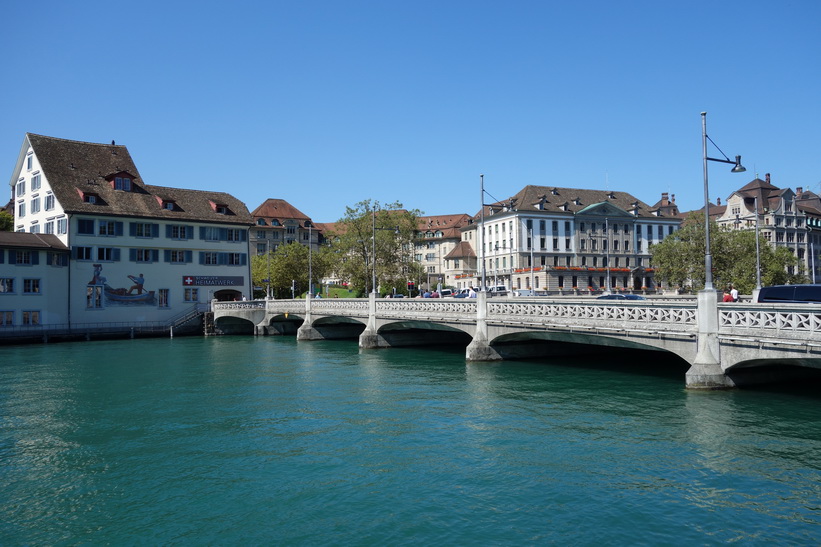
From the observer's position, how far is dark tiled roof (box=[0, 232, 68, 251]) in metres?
54.4

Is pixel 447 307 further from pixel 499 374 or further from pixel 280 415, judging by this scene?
pixel 280 415

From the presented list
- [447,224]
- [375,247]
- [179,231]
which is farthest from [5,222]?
[447,224]

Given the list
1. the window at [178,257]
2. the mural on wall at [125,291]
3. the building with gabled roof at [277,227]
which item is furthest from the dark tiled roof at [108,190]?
the building with gabled roof at [277,227]

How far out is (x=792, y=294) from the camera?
2412 cm

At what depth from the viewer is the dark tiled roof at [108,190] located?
6072cm

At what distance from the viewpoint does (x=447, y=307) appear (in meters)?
34.9

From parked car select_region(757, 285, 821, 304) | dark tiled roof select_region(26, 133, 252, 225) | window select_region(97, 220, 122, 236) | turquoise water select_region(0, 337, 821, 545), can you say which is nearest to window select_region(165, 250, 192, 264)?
dark tiled roof select_region(26, 133, 252, 225)

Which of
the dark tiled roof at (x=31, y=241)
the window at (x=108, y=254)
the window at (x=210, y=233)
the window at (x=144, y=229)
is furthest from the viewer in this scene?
the window at (x=210, y=233)

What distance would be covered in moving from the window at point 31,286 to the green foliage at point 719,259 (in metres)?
59.4

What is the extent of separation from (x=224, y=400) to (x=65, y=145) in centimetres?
5330

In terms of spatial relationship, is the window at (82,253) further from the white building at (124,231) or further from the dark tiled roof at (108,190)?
the dark tiled roof at (108,190)

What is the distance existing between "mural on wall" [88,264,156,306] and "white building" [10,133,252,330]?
0.09 meters

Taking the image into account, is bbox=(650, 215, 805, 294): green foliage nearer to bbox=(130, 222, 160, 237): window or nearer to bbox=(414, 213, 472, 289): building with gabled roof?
bbox=(130, 222, 160, 237): window

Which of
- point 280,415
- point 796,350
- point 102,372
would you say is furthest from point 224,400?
point 796,350
